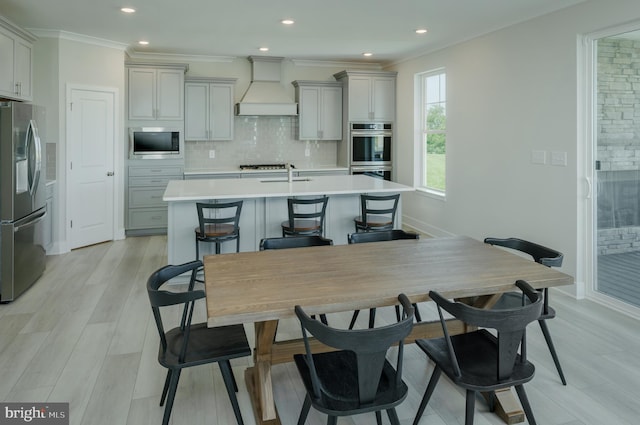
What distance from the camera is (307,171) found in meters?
7.31

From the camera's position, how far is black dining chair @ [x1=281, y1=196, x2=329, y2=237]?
175 inches

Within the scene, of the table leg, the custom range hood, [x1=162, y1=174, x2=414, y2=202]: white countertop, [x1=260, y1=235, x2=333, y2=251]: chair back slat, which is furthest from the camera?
the custom range hood

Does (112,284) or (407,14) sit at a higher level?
(407,14)

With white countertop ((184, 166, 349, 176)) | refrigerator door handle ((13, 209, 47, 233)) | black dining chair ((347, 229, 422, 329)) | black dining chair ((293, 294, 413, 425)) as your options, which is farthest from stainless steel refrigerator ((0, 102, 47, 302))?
black dining chair ((293, 294, 413, 425))

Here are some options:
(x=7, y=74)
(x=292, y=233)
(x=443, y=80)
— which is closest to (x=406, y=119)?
(x=443, y=80)

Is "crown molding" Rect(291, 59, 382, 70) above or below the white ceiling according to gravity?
above

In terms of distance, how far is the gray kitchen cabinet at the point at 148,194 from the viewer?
6582 millimetres

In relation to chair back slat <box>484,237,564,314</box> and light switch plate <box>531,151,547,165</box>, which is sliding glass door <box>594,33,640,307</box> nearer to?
light switch plate <box>531,151,547,165</box>

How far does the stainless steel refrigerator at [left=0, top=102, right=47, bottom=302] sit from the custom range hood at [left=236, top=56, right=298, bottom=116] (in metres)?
3.18

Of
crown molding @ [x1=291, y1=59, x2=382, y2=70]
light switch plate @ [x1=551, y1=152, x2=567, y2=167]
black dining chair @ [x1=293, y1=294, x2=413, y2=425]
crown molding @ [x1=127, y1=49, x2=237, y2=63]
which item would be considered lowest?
black dining chair @ [x1=293, y1=294, x2=413, y2=425]

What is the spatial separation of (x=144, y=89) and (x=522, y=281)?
232 inches

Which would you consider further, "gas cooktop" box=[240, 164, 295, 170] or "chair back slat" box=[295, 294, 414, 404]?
"gas cooktop" box=[240, 164, 295, 170]

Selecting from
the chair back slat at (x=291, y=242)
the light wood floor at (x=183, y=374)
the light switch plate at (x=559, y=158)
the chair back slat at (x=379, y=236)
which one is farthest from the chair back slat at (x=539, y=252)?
the light switch plate at (x=559, y=158)

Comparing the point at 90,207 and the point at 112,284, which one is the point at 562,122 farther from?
the point at 90,207
